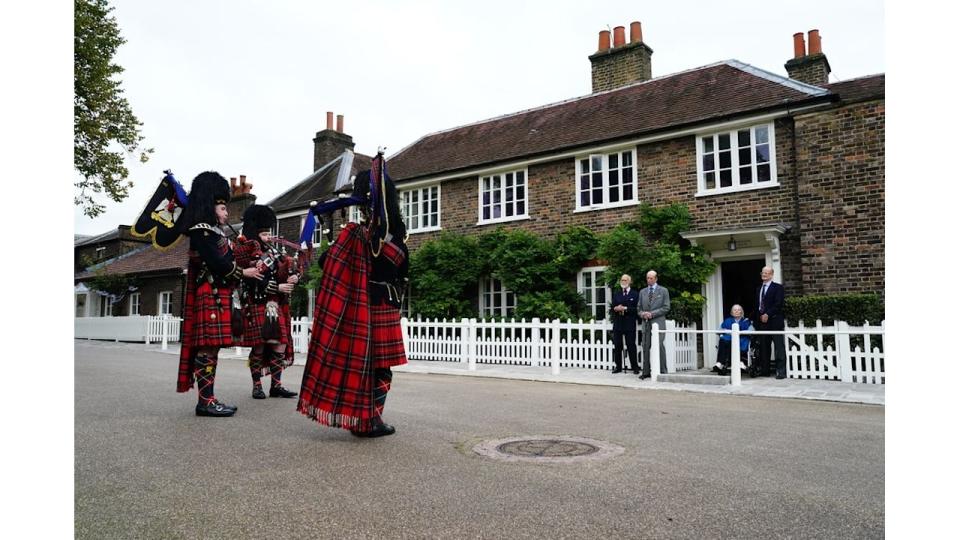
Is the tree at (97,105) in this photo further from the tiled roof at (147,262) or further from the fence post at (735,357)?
the tiled roof at (147,262)

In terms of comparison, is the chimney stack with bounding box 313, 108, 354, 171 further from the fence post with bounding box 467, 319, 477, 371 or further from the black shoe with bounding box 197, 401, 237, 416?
the black shoe with bounding box 197, 401, 237, 416

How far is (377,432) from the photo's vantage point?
4875 millimetres

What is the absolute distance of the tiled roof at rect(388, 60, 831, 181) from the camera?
13.8 meters

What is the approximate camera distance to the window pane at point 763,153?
13.1 meters

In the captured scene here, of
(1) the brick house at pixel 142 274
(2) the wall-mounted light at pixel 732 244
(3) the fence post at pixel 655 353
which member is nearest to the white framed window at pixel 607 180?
(2) the wall-mounted light at pixel 732 244

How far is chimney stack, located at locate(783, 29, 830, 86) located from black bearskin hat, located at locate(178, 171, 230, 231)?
16.0 meters

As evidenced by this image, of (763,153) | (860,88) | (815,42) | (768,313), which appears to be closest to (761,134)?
(763,153)

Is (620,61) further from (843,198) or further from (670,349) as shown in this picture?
(670,349)

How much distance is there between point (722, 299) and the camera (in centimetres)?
1366

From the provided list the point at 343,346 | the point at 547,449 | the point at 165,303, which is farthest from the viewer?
the point at 165,303

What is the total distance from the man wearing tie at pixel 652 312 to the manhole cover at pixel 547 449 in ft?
19.0

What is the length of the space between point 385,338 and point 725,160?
1104 cm

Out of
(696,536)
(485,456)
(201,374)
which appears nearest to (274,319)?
(201,374)

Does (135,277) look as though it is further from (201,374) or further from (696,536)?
(696,536)
